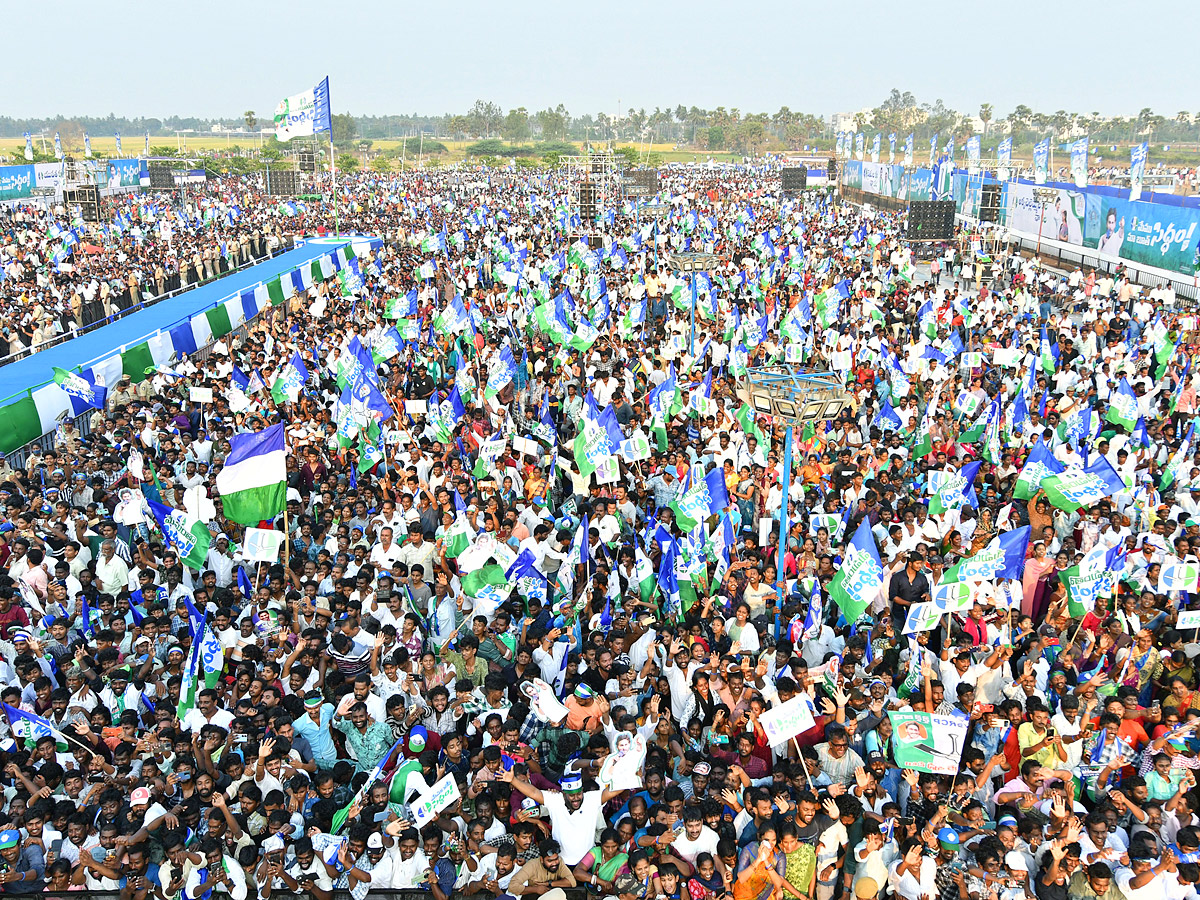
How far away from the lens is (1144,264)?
2992 centimetres

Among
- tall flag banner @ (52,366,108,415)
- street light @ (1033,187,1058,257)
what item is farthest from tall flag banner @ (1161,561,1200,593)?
street light @ (1033,187,1058,257)

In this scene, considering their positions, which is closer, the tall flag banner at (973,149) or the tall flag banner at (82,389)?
the tall flag banner at (82,389)

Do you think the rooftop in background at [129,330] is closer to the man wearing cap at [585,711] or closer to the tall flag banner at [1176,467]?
the man wearing cap at [585,711]

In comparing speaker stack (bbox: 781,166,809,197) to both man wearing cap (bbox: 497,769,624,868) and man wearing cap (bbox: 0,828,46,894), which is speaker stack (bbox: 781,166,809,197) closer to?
man wearing cap (bbox: 497,769,624,868)

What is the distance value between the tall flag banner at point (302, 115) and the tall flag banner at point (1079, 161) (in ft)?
99.2

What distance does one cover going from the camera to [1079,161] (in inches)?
1446

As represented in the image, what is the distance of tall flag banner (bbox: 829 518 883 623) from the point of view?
7.46m

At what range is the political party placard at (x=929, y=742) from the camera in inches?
219

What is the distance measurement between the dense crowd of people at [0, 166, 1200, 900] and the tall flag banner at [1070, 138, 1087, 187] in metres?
24.9

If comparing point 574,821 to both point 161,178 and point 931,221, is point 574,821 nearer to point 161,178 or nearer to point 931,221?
point 931,221

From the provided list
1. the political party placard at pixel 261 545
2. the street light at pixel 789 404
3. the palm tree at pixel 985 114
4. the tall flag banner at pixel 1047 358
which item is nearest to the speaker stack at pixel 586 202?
the tall flag banner at pixel 1047 358

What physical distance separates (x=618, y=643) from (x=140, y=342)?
13997 millimetres

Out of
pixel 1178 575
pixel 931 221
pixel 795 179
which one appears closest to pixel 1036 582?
pixel 1178 575


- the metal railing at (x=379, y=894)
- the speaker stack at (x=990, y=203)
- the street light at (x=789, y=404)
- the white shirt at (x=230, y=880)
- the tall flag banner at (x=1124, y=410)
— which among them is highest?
the speaker stack at (x=990, y=203)
